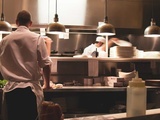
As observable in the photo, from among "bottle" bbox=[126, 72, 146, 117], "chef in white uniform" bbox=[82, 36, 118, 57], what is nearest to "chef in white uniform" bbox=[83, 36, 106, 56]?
"chef in white uniform" bbox=[82, 36, 118, 57]

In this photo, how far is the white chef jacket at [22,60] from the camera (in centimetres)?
288

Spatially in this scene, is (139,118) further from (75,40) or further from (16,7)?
(75,40)

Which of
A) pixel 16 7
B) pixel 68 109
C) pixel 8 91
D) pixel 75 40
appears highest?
pixel 16 7

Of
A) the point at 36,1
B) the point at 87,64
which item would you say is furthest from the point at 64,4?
the point at 87,64

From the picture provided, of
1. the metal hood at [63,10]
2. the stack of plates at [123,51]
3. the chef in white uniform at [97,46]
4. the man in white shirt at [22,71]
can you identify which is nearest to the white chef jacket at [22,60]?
the man in white shirt at [22,71]

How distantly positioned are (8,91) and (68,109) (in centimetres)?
191

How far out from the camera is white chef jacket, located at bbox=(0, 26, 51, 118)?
2.88 m

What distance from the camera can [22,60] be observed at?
2.92 metres

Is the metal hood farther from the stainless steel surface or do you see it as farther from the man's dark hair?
the man's dark hair

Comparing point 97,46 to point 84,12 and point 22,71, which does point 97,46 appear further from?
point 22,71

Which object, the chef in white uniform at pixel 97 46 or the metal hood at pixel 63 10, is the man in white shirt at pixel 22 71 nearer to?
the metal hood at pixel 63 10

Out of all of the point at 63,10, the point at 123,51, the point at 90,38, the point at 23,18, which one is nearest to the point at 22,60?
the point at 23,18

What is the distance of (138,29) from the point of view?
6203 mm

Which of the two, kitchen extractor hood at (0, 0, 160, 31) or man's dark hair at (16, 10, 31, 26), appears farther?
kitchen extractor hood at (0, 0, 160, 31)
